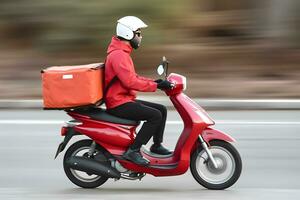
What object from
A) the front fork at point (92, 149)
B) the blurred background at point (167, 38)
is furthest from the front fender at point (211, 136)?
the blurred background at point (167, 38)

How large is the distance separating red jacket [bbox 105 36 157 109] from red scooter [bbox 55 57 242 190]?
0.61 feet

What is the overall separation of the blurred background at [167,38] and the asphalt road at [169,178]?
8.42ft

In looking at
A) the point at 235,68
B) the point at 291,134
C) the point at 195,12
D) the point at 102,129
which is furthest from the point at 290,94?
the point at 102,129

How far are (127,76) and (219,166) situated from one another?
116 cm

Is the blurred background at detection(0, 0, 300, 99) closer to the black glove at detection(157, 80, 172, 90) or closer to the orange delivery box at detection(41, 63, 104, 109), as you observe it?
the black glove at detection(157, 80, 172, 90)

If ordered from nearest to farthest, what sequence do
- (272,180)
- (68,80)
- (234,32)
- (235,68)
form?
(68,80) < (272,180) < (235,68) < (234,32)

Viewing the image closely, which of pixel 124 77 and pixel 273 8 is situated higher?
pixel 124 77

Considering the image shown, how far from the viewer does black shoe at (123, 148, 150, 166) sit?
6.89 metres

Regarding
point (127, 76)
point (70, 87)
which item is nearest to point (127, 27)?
point (127, 76)

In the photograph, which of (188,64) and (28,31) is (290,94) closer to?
(188,64)

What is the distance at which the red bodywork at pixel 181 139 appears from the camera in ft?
22.4

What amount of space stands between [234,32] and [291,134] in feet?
19.7

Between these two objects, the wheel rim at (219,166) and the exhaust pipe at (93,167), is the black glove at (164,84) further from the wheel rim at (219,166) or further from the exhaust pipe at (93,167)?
the exhaust pipe at (93,167)

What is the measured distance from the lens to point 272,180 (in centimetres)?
748
